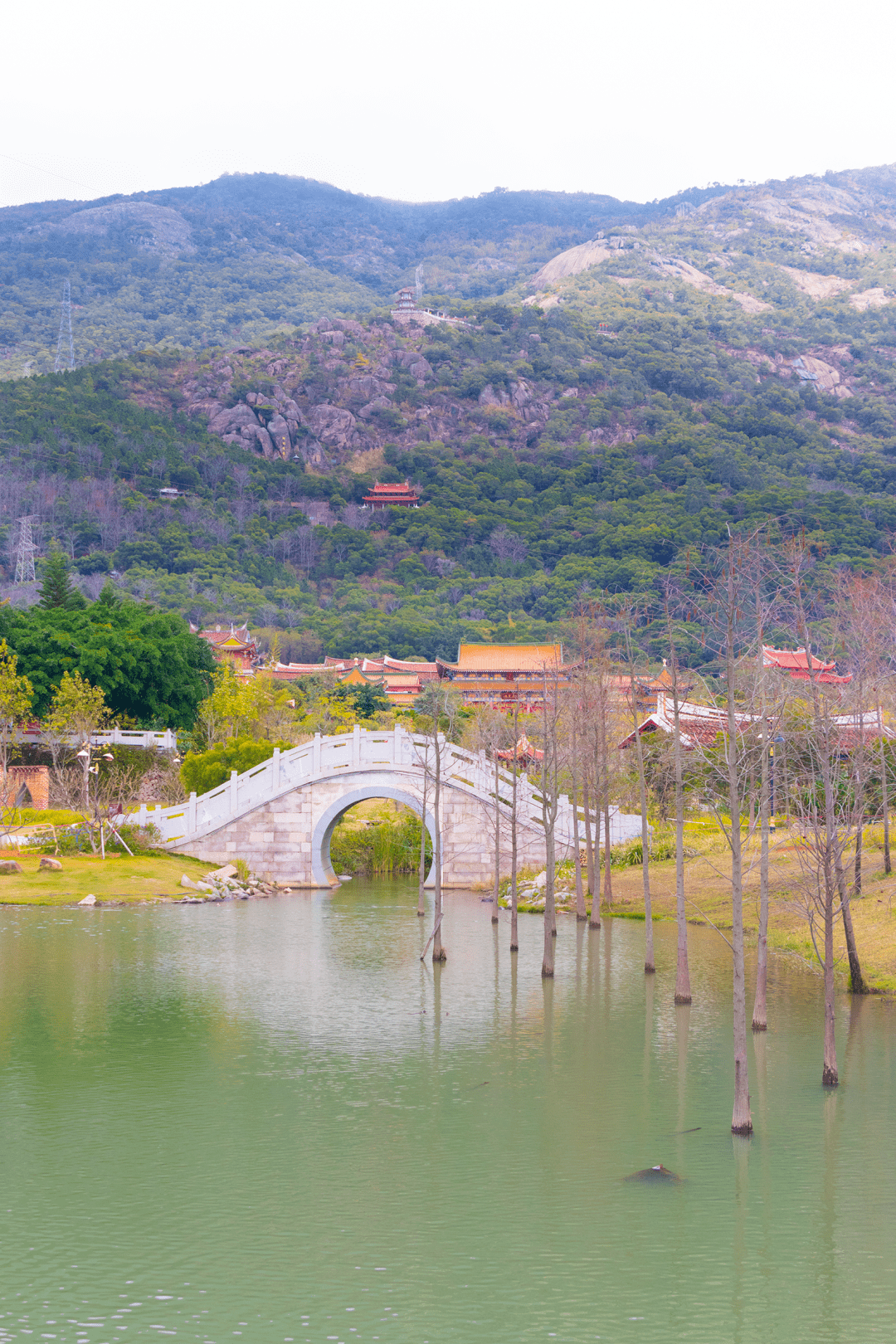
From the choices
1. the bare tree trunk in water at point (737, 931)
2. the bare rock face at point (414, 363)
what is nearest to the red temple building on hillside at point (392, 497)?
the bare rock face at point (414, 363)

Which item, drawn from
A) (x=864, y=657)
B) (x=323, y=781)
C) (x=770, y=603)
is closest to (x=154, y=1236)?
(x=770, y=603)

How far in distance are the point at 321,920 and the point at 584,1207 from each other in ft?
68.3

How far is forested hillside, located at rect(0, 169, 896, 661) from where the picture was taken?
11156 cm

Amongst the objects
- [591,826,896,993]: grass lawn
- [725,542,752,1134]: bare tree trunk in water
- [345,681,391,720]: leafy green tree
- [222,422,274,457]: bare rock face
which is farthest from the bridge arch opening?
[222,422,274,457]: bare rock face

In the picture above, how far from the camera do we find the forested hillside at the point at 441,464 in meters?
112

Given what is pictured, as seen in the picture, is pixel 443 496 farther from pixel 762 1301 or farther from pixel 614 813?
pixel 762 1301

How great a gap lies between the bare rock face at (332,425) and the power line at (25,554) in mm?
40691

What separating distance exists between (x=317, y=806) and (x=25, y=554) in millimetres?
81592

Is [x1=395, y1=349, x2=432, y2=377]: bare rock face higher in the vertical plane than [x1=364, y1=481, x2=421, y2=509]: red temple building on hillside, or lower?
higher

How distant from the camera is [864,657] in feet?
72.6

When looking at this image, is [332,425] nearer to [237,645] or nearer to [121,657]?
[237,645]

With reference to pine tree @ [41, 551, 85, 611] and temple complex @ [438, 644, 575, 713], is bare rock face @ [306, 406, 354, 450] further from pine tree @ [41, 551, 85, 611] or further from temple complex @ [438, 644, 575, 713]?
pine tree @ [41, 551, 85, 611]

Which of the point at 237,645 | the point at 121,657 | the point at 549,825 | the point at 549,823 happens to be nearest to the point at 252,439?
the point at 237,645

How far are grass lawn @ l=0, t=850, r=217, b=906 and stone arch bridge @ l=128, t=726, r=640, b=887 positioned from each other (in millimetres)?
1643
